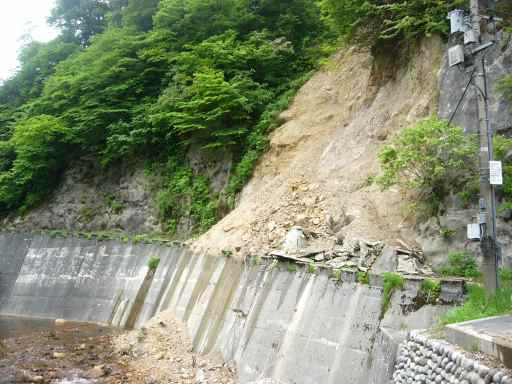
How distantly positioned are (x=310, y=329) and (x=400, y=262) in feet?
6.82

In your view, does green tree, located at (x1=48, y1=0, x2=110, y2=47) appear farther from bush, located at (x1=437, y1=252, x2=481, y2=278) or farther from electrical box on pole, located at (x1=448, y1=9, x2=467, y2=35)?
bush, located at (x1=437, y1=252, x2=481, y2=278)

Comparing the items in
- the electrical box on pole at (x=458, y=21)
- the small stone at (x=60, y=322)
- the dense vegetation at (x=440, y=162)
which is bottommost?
the small stone at (x=60, y=322)

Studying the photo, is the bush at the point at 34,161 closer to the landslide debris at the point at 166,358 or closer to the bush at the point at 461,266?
the landslide debris at the point at 166,358

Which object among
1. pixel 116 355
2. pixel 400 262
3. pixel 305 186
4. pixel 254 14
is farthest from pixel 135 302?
pixel 254 14

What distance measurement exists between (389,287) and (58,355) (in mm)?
9379

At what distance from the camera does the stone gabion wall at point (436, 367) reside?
482cm

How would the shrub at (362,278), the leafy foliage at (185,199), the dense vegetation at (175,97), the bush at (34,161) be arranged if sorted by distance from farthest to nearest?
the bush at (34,161) → the dense vegetation at (175,97) → the leafy foliage at (185,199) → the shrub at (362,278)

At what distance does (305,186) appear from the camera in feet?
46.2

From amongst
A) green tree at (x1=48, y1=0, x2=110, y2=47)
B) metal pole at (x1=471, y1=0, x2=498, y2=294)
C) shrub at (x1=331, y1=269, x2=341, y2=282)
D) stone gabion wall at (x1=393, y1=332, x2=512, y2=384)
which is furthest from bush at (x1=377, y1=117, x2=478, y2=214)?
green tree at (x1=48, y1=0, x2=110, y2=47)

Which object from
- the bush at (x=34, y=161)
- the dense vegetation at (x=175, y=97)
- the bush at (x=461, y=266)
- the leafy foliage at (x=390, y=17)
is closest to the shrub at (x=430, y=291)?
the bush at (x=461, y=266)

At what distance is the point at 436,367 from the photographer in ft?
18.9

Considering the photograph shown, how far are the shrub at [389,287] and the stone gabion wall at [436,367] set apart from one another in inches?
35.3

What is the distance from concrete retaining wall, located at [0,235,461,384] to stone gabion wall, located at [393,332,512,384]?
43 centimetres

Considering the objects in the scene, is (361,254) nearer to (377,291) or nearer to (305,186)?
(377,291)
